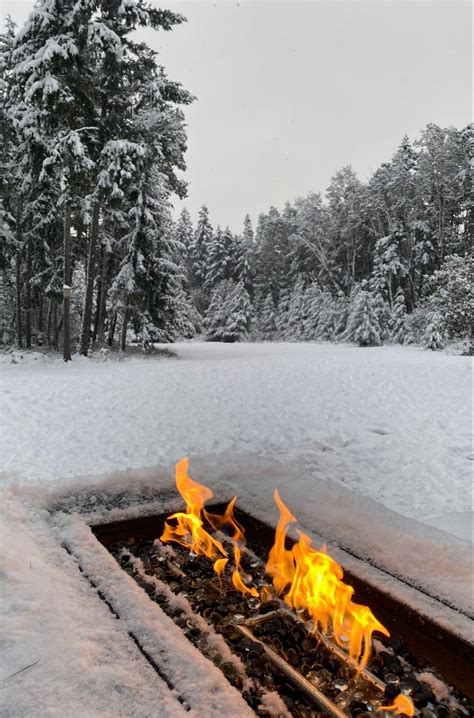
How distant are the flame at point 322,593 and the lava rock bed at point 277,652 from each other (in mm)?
68

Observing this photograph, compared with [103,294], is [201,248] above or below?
above

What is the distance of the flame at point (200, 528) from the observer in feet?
8.40

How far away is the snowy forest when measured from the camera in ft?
44.8

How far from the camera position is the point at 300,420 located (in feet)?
28.2

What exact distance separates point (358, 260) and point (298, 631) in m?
35.3

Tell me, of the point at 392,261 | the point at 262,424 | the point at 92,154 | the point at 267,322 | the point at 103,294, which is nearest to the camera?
the point at 262,424

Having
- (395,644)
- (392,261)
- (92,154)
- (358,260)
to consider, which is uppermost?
(358,260)

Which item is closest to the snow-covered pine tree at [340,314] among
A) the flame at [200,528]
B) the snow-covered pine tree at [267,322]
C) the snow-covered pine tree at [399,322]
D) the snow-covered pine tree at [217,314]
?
the snow-covered pine tree at [399,322]

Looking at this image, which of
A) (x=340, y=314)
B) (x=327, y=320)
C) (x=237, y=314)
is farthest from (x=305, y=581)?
(x=237, y=314)

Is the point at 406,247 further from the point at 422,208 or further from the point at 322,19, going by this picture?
the point at 322,19

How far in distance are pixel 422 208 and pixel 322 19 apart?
24817 millimetres

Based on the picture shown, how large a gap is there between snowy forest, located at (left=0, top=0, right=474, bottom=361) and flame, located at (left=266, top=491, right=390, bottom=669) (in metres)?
13.1

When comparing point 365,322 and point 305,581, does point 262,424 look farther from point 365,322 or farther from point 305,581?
point 365,322

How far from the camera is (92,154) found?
48.3 ft
